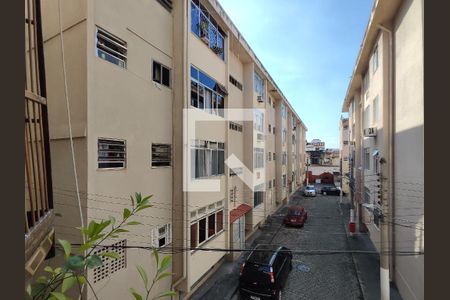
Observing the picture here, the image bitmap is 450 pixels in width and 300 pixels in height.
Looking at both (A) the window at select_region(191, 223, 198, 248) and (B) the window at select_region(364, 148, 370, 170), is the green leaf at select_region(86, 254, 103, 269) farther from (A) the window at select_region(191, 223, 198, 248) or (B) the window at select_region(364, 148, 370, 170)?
(B) the window at select_region(364, 148, 370, 170)

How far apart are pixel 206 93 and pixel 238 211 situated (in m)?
6.62

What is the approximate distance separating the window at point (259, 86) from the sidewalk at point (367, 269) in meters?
11.3

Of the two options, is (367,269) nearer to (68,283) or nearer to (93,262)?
(93,262)

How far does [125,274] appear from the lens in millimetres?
6629

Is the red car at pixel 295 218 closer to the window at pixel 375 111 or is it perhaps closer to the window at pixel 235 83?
the window at pixel 375 111

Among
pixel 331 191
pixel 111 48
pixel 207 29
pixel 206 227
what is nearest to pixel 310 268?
pixel 206 227

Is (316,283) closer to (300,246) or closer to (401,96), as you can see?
(300,246)

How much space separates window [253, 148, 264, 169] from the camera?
17453mm

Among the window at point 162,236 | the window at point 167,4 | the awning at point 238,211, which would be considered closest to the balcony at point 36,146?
the window at point 162,236

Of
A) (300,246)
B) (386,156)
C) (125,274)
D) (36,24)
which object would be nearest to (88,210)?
(125,274)

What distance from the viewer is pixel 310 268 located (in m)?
13.1

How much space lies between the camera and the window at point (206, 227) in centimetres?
936

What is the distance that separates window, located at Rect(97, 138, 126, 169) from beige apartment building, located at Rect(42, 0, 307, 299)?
2 centimetres

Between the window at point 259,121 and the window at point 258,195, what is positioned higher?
the window at point 259,121
